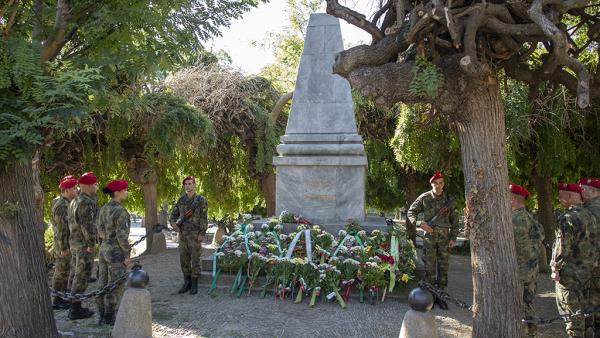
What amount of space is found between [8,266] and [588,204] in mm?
6155

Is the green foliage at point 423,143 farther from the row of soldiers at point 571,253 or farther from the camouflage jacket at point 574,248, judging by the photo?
the camouflage jacket at point 574,248

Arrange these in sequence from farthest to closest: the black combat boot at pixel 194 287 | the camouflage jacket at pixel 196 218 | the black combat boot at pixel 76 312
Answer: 1. the camouflage jacket at pixel 196 218
2. the black combat boot at pixel 194 287
3. the black combat boot at pixel 76 312

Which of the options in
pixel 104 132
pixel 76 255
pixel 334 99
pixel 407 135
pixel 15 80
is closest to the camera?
pixel 15 80

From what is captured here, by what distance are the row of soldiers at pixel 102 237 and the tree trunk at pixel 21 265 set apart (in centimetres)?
102

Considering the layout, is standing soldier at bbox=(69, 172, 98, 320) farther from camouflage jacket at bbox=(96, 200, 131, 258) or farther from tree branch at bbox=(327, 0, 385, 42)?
tree branch at bbox=(327, 0, 385, 42)

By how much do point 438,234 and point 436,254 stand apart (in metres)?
0.31

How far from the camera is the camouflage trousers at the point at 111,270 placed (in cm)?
645

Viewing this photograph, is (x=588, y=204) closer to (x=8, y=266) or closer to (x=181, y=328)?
(x=181, y=328)

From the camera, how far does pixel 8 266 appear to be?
Result: 532 cm

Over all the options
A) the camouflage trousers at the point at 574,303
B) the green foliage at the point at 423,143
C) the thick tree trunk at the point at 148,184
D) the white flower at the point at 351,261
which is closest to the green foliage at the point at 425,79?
the camouflage trousers at the point at 574,303

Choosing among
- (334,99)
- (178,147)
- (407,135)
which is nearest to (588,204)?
(334,99)

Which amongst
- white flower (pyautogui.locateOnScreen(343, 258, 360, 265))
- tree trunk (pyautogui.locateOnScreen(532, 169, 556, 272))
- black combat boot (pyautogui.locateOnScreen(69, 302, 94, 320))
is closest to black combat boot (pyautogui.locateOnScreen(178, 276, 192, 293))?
black combat boot (pyautogui.locateOnScreen(69, 302, 94, 320))

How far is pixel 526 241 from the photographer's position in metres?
6.12

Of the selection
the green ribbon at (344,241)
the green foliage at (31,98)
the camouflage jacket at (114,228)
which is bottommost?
the green ribbon at (344,241)
